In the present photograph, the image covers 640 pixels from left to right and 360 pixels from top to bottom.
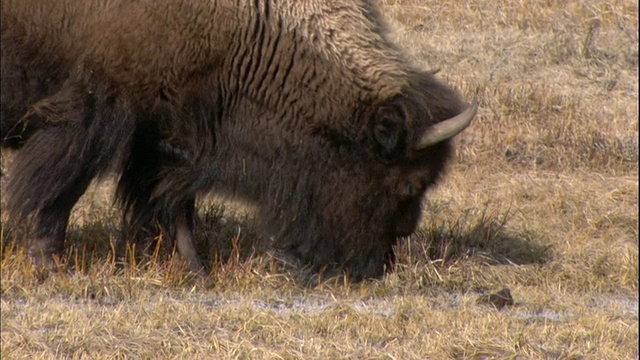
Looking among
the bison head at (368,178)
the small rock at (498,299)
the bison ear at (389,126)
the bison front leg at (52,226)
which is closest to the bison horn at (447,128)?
the bison head at (368,178)

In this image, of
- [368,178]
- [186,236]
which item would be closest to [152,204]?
[186,236]

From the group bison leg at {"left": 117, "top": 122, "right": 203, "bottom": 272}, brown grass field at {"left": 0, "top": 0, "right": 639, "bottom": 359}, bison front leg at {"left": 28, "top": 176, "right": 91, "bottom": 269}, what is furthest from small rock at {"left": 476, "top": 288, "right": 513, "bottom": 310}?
bison front leg at {"left": 28, "top": 176, "right": 91, "bottom": 269}

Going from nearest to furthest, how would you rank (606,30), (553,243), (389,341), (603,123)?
(389,341)
(553,243)
(603,123)
(606,30)

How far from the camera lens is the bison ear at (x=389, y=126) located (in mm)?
6016

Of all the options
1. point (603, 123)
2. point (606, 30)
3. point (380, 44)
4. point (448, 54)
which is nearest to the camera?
point (380, 44)

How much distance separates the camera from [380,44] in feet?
20.7

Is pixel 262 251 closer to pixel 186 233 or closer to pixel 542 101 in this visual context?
pixel 186 233

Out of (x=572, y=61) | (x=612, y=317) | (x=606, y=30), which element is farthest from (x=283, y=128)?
(x=606, y=30)

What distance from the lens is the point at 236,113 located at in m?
6.21

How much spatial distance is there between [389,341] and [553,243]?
2.59m

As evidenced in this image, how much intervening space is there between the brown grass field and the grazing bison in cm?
38

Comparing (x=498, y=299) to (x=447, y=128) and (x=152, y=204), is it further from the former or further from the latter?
(x=152, y=204)

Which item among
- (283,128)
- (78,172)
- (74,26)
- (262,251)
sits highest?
(74,26)

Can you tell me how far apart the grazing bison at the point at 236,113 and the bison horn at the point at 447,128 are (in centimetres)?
1
